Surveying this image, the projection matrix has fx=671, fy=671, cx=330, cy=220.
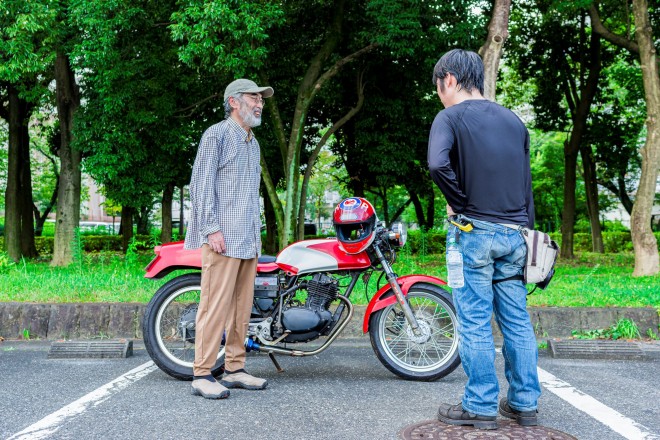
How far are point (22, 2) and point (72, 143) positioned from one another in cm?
402

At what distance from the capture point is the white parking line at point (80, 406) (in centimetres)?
355

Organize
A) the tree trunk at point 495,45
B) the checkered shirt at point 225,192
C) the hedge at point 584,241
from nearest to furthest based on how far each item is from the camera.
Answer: the checkered shirt at point 225,192, the tree trunk at point 495,45, the hedge at point 584,241

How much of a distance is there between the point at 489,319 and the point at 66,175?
1449cm

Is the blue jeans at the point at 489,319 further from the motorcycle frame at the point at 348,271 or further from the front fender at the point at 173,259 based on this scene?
the front fender at the point at 173,259

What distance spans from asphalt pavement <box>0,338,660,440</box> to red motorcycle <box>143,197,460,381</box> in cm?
21

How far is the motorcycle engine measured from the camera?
489 cm

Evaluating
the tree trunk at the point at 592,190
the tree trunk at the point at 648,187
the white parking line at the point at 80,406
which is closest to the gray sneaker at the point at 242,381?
the white parking line at the point at 80,406

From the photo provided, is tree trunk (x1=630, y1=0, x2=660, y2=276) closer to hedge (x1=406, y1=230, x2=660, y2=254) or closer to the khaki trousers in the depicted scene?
the khaki trousers

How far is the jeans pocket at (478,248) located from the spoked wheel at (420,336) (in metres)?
1.41

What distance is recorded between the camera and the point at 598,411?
13.1 feet

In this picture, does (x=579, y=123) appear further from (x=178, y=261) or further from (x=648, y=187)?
(x=178, y=261)

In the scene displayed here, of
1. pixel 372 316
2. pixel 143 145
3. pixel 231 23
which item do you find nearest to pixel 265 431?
pixel 372 316

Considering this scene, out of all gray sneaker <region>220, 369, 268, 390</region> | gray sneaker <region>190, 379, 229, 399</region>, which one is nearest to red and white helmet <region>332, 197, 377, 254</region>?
gray sneaker <region>220, 369, 268, 390</region>

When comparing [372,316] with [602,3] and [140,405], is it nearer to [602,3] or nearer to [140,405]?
[140,405]
